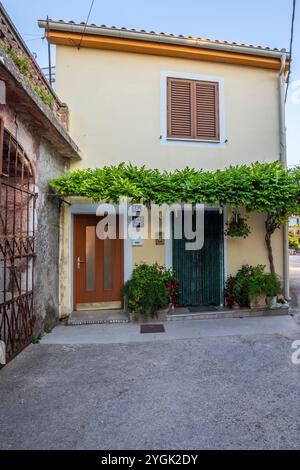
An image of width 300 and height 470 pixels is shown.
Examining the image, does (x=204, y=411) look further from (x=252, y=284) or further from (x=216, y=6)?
(x=216, y=6)

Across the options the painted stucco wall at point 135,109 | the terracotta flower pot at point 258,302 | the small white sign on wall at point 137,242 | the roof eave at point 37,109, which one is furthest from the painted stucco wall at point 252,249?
the roof eave at point 37,109

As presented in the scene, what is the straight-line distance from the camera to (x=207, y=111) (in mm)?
7031

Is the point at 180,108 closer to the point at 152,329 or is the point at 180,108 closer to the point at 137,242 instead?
the point at 137,242

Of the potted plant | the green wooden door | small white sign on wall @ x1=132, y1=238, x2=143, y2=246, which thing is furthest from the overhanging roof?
the potted plant

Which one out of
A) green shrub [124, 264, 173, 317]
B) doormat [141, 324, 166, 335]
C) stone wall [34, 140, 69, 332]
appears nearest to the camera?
stone wall [34, 140, 69, 332]

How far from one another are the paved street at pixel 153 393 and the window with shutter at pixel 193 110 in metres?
4.98

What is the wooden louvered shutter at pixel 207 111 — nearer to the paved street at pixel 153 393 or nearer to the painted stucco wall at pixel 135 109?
the painted stucco wall at pixel 135 109

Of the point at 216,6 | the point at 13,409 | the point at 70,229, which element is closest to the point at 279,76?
the point at 216,6

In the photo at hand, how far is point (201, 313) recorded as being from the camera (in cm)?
627

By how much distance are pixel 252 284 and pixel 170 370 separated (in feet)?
11.0

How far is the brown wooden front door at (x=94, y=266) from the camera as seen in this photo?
658cm

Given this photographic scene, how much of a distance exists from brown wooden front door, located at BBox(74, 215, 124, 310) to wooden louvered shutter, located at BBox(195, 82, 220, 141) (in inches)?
142

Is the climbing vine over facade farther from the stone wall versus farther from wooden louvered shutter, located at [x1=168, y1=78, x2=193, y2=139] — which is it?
wooden louvered shutter, located at [x1=168, y1=78, x2=193, y2=139]

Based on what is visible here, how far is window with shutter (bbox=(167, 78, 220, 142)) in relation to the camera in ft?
22.5
